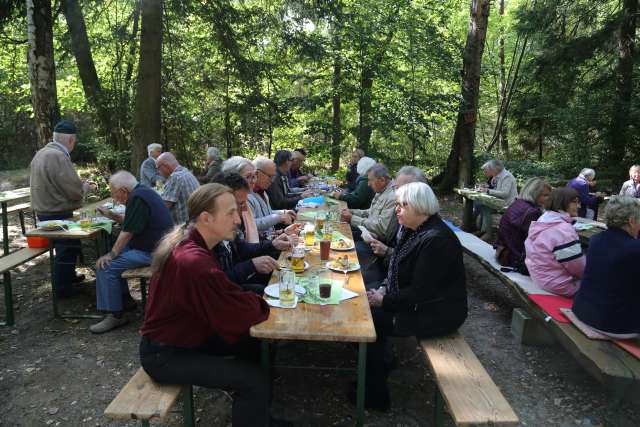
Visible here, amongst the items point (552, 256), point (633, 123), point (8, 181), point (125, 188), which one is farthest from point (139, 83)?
point (633, 123)

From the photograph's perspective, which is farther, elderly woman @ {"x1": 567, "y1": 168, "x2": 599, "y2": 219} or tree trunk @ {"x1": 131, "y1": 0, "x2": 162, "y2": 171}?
elderly woman @ {"x1": 567, "y1": 168, "x2": 599, "y2": 219}

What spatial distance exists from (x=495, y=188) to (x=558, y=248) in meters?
4.45

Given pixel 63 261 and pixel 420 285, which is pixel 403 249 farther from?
pixel 63 261

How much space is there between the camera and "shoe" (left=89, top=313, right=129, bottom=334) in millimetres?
4215

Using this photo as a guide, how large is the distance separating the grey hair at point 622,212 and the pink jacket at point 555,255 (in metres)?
0.64

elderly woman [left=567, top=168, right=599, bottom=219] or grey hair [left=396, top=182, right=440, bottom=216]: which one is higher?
grey hair [left=396, top=182, right=440, bottom=216]

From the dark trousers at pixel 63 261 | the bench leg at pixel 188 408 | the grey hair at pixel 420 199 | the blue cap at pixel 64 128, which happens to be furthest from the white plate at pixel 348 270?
the blue cap at pixel 64 128

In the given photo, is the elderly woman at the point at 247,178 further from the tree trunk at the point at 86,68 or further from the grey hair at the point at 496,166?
the tree trunk at the point at 86,68

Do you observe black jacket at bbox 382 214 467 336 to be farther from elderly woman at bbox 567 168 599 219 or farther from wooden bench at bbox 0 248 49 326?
elderly woman at bbox 567 168 599 219

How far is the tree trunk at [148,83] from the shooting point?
7.27 m

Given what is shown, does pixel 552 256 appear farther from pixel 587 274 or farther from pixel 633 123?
pixel 633 123

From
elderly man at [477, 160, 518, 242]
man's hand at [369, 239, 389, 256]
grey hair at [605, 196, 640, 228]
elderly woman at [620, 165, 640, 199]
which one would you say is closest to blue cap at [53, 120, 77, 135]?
man's hand at [369, 239, 389, 256]

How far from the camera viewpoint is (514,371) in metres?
3.72

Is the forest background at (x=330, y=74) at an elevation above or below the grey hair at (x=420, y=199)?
above
